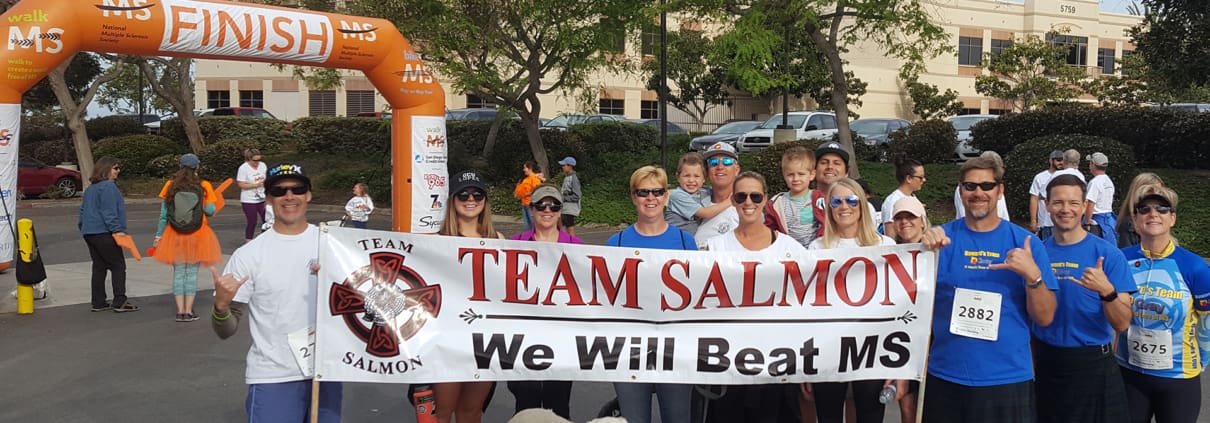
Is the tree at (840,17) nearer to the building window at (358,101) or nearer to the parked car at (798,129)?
the parked car at (798,129)

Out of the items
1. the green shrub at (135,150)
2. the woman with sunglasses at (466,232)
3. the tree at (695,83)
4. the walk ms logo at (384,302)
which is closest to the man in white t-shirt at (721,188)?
the woman with sunglasses at (466,232)

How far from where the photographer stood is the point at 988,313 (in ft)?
13.8

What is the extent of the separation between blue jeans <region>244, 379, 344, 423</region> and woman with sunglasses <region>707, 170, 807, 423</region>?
6.15 ft

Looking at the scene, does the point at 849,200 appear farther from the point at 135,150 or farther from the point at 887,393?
the point at 135,150

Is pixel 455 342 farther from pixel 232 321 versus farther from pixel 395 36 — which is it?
pixel 395 36

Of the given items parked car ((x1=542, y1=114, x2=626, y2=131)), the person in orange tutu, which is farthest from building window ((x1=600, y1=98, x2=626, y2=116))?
the person in orange tutu

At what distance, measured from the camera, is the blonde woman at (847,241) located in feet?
16.0

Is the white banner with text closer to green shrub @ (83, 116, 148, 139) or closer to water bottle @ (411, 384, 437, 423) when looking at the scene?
water bottle @ (411, 384, 437, 423)

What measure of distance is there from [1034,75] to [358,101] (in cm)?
3178

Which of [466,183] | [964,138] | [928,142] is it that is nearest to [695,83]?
[964,138]

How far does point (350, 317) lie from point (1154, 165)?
2046 centimetres

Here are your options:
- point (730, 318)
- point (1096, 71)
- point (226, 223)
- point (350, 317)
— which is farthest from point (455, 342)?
point (1096, 71)

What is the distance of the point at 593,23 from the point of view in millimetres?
21594

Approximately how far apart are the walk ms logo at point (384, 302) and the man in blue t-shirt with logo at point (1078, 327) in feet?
9.09
